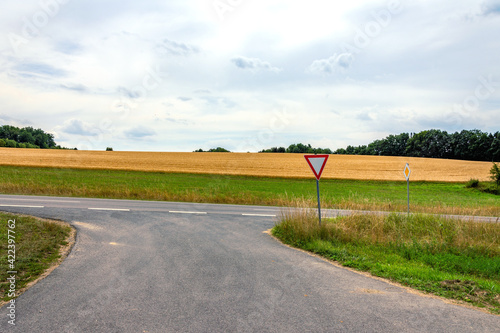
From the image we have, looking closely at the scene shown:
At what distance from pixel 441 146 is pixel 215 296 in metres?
102

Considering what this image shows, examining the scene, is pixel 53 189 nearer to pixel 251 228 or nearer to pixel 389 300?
pixel 251 228

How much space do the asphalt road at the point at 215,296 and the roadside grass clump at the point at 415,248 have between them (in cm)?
65

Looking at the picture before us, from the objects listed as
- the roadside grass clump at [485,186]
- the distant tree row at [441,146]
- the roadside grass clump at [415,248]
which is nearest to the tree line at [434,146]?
the distant tree row at [441,146]

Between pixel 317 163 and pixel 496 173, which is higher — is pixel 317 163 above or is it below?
above

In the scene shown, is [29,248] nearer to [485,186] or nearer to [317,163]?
[317,163]

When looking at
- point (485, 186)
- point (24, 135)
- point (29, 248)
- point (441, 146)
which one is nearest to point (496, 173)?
point (485, 186)

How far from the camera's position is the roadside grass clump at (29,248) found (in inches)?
219

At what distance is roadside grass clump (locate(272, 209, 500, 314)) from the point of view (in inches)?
229

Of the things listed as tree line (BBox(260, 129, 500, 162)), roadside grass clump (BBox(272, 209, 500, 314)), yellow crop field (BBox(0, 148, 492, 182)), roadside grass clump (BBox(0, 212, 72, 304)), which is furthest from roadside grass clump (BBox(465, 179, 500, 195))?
tree line (BBox(260, 129, 500, 162))

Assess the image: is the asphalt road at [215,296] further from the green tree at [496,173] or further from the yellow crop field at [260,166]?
the green tree at [496,173]

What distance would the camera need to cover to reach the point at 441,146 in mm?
90625

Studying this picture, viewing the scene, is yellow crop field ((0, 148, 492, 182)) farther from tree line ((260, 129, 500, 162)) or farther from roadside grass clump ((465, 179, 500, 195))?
tree line ((260, 129, 500, 162))

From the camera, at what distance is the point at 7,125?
108m

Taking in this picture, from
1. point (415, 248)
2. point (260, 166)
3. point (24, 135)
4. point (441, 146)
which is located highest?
point (24, 135)
